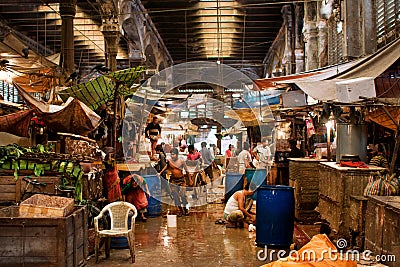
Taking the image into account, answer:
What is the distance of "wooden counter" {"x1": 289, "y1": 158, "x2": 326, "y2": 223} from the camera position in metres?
9.05

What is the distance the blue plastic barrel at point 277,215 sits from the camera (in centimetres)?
725

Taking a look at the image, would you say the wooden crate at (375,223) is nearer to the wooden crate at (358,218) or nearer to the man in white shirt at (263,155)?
the wooden crate at (358,218)

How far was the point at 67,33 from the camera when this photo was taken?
1167cm

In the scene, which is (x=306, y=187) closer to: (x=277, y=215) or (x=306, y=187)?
(x=306, y=187)

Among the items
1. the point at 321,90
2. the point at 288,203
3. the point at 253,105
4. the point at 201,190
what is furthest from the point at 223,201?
the point at 321,90

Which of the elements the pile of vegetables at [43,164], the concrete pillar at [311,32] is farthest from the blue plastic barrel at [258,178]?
the pile of vegetables at [43,164]

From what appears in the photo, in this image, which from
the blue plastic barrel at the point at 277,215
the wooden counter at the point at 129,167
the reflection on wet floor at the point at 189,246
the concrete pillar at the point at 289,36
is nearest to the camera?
the reflection on wet floor at the point at 189,246

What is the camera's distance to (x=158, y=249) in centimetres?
730

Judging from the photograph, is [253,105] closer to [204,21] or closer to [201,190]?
[201,190]

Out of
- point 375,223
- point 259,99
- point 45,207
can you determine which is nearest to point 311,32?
point 259,99

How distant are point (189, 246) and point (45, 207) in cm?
333

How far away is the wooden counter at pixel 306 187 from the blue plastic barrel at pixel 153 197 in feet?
9.89

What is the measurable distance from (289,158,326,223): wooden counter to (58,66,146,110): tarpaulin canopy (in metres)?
3.53

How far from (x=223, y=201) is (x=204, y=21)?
8.34 meters
